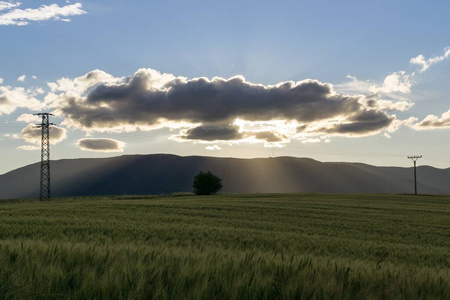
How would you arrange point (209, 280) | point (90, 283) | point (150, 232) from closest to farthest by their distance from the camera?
point (90, 283), point (209, 280), point (150, 232)

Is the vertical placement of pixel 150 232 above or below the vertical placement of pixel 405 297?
below

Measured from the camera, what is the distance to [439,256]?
1386cm

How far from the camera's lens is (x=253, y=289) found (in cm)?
370

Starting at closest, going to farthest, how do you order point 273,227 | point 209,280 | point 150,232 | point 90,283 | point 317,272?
point 90,283, point 209,280, point 317,272, point 150,232, point 273,227

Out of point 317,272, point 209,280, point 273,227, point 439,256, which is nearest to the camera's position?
point 209,280

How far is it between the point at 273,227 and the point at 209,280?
18155 mm

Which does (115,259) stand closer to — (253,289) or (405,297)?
(253,289)

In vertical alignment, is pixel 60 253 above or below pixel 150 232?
above

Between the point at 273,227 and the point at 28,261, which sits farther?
the point at 273,227

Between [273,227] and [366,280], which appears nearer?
[366,280]

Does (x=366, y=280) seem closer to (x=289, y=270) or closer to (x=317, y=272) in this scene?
(x=317, y=272)

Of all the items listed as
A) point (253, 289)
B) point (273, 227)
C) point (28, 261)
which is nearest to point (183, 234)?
point (273, 227)

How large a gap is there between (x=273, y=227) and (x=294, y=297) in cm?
1822

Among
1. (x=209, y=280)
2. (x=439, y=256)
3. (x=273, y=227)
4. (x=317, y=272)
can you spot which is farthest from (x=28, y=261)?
(x=273, y=227)
